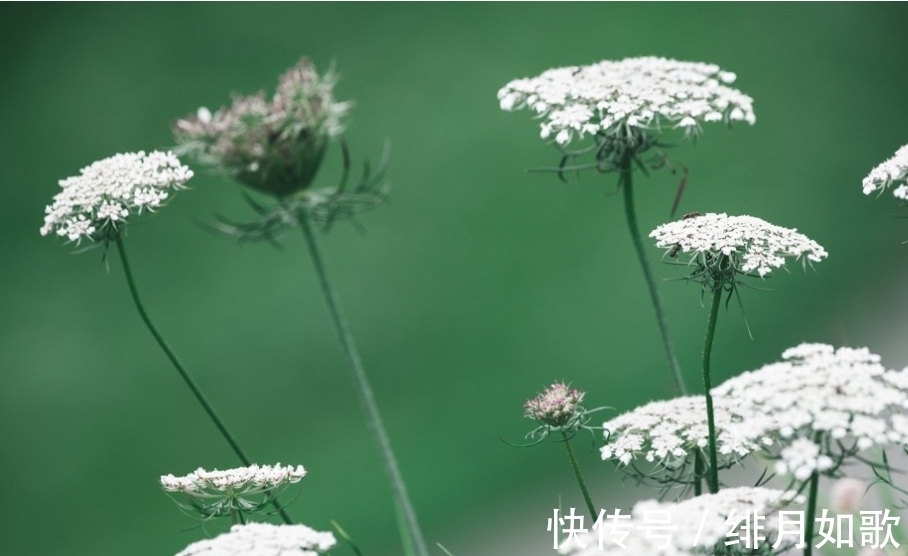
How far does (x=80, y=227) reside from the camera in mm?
1212

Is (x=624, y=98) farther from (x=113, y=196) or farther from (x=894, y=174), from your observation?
(x=113, y=196)

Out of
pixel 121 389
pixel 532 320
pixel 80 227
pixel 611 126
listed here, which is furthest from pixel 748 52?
pixel 80 227

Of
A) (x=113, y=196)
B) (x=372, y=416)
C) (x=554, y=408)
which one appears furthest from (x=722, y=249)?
(x=113, y=196)

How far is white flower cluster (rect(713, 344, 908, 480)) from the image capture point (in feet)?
2.88

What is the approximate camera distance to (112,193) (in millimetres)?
1207

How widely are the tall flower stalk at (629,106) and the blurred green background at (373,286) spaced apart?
78.6 inches

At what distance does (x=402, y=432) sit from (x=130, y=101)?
1633 millimetres

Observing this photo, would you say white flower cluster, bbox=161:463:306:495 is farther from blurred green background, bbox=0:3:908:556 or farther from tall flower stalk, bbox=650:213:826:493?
blurred green background, bbox=0:3:908:556

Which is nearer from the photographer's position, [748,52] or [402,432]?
[402,432]

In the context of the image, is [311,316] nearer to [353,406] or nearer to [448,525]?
[353,406]

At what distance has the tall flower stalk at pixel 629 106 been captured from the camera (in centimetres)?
130

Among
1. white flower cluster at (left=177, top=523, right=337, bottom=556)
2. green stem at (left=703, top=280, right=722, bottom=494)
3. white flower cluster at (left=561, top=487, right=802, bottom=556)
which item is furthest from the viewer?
green stem at (left=703, top=280, right=722, bottom=494)

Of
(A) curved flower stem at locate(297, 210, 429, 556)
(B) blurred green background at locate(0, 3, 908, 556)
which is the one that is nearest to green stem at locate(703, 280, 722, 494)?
(A) curved flower stem at locate(297, 210, 429, 556)

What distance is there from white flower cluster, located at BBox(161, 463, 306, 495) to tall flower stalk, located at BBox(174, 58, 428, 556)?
0.16 m
